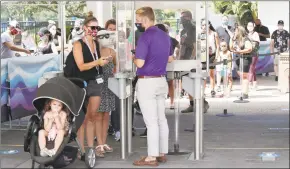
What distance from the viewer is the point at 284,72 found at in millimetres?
14336

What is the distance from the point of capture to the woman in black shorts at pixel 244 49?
41.8 feet

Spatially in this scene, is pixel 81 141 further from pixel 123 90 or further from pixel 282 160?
pixel 282 160

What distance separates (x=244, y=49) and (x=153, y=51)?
20.5ft

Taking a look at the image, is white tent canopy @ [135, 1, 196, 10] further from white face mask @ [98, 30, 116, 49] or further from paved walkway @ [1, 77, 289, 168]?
paved walkway @ [1, 77, 289, 168]

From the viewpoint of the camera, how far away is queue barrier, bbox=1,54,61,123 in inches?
368

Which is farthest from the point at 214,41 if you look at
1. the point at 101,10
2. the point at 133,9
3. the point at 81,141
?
the point at 81,141

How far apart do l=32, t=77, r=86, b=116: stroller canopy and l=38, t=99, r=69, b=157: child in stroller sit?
0.13m

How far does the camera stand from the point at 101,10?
15.1 m

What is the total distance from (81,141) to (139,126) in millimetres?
2546

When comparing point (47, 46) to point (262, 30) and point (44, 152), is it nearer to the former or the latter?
point (44, 152)

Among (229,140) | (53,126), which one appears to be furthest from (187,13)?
(53,126)

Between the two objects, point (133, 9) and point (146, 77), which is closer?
point (146, 77)

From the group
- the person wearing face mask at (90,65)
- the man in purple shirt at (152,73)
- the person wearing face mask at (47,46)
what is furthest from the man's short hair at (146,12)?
the person wearing face mask at (47,46)

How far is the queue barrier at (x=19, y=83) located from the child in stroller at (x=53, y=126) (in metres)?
2.69
